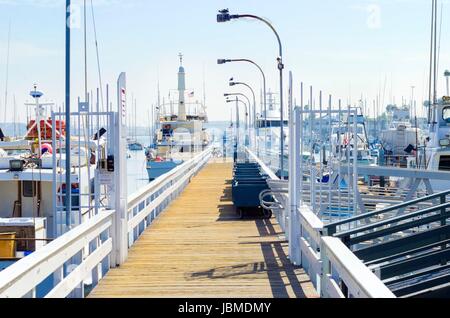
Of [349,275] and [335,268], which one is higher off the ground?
[349,275]

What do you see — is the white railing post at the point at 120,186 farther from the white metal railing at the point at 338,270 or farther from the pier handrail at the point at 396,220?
the pier handrail at the point at 396,220

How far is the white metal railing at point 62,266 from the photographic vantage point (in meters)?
5.20

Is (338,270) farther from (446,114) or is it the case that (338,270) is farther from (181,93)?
(181,93)

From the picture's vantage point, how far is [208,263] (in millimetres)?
10336

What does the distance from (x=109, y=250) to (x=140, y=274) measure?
61 centimetres

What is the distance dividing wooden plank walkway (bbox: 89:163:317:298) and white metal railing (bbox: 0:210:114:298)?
43 centimetres

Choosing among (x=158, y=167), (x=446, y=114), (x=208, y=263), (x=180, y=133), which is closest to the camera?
(x=208, y=263)

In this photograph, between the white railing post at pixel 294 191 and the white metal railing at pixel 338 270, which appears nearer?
the white metal railing at pixel 338 270

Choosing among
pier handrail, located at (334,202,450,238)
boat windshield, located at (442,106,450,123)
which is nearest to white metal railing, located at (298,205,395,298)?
pier handrail, located at (334,202,450,238)

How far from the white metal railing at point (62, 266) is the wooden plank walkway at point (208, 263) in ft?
1.40

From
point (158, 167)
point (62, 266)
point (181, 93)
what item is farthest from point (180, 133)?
point (62, 266)

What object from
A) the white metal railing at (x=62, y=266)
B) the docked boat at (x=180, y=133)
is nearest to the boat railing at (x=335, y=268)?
the white metal railing at (x=62, y=266)

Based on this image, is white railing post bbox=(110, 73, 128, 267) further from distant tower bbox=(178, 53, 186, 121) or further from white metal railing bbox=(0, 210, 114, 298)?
distant tower bbox=(178, 53, 186, 121)

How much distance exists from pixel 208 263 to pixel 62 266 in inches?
142
